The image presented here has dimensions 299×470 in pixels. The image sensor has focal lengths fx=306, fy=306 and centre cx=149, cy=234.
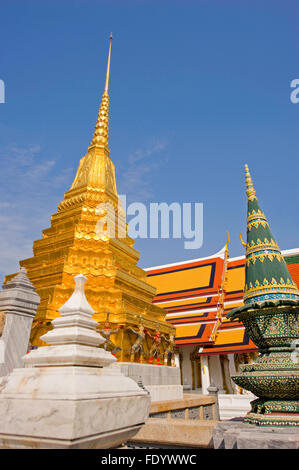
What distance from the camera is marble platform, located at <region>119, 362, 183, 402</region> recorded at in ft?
33.0

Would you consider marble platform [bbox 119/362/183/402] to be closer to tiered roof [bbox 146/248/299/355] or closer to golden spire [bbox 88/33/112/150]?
tiered roof [bbox 146/248/299/355]

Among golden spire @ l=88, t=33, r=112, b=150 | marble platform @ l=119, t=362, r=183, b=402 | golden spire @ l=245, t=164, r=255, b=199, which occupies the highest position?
golden spire @ l=88, t=33, r=112, b=150

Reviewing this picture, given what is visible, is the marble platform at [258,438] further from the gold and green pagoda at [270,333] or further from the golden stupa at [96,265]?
the golden stupa at [96,265]

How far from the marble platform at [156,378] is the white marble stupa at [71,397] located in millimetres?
7737

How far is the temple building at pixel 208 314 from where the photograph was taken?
653 inches

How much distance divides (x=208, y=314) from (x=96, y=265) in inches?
353

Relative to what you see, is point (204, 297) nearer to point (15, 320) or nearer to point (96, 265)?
point (96, 265)

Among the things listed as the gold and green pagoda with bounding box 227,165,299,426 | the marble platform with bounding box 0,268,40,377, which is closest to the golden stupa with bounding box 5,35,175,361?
the marble platform with bounding box 0,268,40,377

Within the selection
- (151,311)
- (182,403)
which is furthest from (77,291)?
(151,311)

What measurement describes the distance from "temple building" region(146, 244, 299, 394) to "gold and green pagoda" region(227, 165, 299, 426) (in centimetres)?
1299

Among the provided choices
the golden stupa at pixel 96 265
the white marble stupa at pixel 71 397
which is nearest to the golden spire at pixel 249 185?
the white marble stupa at pixel 71 397

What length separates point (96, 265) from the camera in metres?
12.5

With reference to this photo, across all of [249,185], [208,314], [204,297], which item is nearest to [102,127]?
[204,297]
